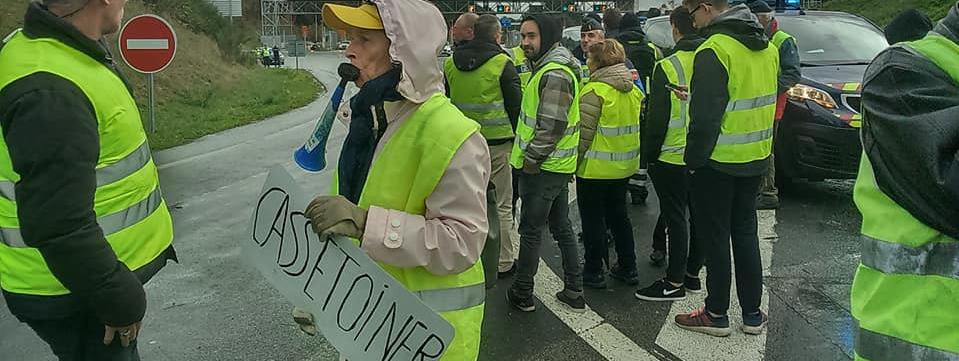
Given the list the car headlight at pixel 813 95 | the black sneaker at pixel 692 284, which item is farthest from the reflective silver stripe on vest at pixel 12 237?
the car headlight at pixel 813 95

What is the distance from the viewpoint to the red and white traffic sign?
12.2 m

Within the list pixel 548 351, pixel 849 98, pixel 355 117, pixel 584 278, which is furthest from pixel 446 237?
pixel 849 98

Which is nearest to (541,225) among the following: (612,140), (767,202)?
(612,140)

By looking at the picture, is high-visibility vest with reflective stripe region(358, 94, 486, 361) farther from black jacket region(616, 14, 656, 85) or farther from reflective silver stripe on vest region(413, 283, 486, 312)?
black jacket region(616, 14, 656, 85)

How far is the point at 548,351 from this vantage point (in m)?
4.30

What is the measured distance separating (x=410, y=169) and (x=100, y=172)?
0.93 meters

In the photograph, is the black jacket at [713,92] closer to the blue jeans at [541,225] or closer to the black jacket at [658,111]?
the black jacket at [658,111]

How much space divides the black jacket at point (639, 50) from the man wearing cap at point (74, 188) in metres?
5.60

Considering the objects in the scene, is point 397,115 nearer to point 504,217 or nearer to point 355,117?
point 355,117

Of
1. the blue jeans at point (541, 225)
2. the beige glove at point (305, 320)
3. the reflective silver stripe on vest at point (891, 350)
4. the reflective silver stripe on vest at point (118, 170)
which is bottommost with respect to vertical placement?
the blue jeans at point (541, 225)

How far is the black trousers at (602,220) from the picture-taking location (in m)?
5.27

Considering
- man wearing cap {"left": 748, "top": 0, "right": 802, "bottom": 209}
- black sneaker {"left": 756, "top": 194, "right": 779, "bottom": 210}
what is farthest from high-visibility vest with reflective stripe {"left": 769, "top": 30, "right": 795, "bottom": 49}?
black sneaker {"left": 756, "top": 194, "right": 779, "bottom": 210}

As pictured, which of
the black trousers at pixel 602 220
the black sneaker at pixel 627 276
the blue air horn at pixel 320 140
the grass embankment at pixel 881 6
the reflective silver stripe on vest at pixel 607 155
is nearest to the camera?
the blue air horn at pixel 320 140

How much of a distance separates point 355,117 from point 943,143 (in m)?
1.48
